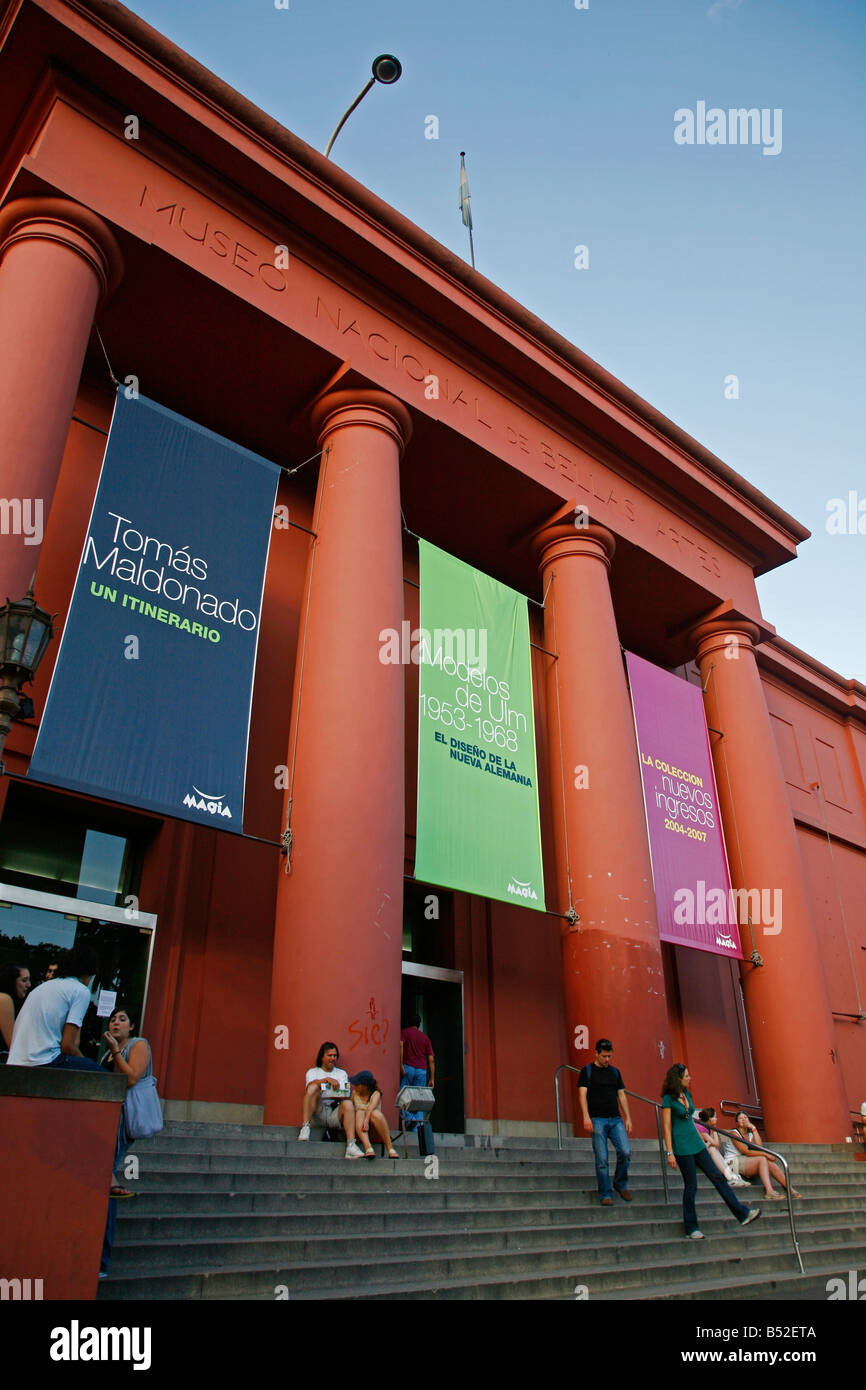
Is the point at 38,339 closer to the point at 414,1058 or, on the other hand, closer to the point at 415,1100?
the point at 415,1100

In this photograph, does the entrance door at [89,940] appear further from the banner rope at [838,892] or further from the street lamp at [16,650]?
the banner rope at [838,892]

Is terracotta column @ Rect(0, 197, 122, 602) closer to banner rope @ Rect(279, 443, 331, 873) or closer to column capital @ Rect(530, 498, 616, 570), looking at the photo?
banner rope @ Rect(279, 443, 331, 873)

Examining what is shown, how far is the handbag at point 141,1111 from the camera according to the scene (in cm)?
546

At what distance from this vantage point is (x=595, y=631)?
49.6ft

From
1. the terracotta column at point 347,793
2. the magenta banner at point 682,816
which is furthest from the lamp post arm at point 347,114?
the magenta banner at point 682,816

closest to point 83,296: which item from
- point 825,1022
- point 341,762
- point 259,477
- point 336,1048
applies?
point 259,477

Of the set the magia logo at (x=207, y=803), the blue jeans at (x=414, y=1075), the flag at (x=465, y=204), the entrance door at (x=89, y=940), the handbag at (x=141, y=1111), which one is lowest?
the handbag at (x=141, y=1111)

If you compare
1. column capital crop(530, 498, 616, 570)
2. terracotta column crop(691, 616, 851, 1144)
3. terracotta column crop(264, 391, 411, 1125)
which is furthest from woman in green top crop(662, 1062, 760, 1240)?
column capital crop(530, 498, 616, 570)

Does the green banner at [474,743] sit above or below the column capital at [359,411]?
below

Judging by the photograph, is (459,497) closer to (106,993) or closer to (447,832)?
(447,832)

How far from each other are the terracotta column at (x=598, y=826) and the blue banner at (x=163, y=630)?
545 cm

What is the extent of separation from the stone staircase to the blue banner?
3.21 meters

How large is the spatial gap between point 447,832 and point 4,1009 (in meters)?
6.26

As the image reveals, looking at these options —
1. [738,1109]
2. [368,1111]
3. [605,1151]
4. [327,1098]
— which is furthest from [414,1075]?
[738,1109]
